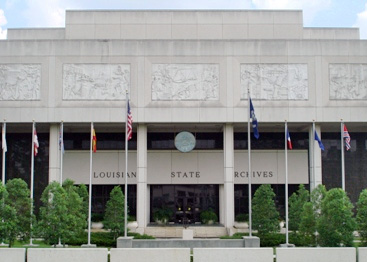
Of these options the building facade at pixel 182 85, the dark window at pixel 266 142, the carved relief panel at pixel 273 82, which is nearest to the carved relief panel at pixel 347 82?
the building facade at pixel 182 85

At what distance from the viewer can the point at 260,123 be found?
3906cm

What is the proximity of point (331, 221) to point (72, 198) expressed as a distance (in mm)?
14970

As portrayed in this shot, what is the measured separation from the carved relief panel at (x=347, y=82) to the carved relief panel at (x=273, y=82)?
2122 mm

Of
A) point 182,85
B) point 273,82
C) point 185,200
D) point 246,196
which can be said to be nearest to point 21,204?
point 182,85

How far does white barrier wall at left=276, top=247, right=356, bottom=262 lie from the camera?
20578 millimetres

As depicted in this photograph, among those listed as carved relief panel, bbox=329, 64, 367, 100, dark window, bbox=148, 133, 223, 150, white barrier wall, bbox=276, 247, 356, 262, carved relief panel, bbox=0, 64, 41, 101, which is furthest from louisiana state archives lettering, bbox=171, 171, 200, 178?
white barrier wall, bbox=276, 247, 356, 262

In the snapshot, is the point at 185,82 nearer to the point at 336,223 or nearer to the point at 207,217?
the point at 207,217

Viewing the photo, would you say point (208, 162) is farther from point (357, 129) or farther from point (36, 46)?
point (36, 46)

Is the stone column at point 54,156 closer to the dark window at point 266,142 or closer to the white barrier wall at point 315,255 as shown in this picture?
the dark window at point 266,142

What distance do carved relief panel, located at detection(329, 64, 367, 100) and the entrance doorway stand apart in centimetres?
1318

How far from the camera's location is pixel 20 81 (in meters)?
38.1

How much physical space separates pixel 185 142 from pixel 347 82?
13.6 metres

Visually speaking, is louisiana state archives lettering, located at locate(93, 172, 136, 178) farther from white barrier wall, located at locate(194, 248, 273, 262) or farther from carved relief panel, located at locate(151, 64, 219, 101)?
A: white barrier wall, located at locate(194, 248, 273, 262)

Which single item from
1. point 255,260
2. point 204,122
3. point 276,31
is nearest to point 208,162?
point 204,122
